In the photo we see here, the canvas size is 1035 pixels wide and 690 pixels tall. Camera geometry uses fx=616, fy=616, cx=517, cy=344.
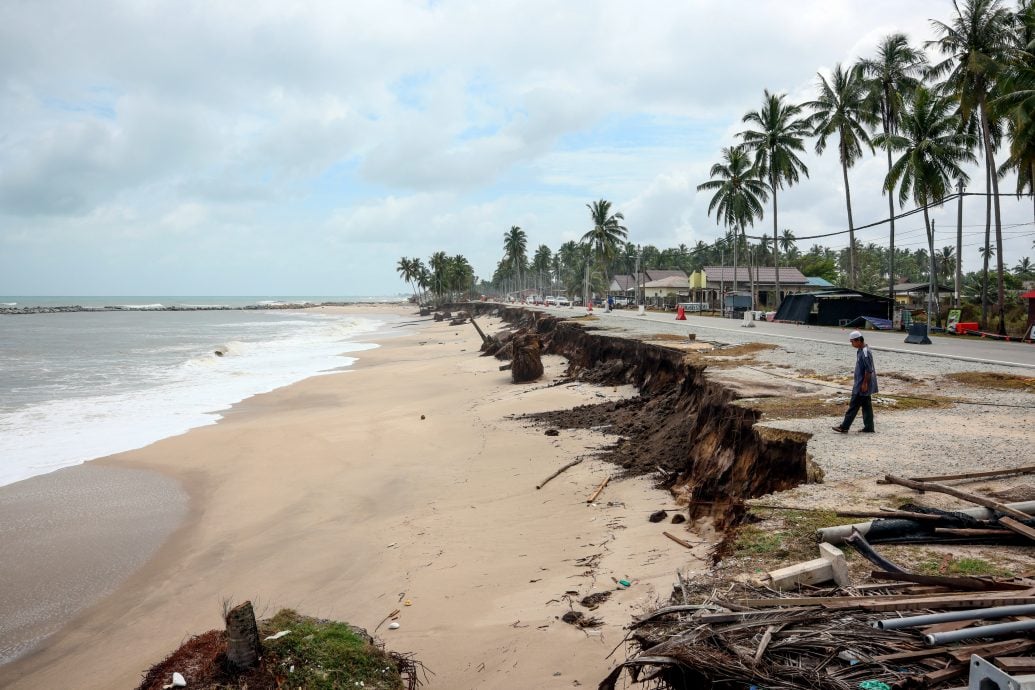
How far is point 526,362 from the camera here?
2092 centimetres

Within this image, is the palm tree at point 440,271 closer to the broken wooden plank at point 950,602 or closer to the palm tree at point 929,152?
the palm tree at point 929,152

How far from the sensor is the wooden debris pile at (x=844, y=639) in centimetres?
308

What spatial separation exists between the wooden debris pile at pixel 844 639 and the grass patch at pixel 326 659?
2.05 meters

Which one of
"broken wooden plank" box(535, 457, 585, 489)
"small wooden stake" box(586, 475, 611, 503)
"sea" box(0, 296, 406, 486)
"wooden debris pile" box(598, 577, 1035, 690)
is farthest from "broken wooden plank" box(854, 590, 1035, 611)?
"sea" box(0, 296, 406, 486)

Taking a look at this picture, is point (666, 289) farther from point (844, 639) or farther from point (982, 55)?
point (844, 639)

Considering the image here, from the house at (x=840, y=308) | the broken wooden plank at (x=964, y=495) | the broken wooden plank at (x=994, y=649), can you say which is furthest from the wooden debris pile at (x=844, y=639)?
the house at (x=840, y=308)

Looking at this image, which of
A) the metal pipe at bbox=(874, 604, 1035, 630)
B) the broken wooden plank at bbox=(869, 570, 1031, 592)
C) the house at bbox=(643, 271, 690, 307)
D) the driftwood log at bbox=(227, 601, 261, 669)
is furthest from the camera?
the house at bbox=(643, 271, 690, 307)

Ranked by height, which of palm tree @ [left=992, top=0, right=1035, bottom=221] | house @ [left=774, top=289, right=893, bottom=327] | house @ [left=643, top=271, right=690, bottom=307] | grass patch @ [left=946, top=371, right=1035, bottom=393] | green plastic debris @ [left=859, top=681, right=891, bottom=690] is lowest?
green plastic debris @ [left=859, top=681, right=891, bottom=690]

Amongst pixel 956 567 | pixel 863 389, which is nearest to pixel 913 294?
pixel 863 389

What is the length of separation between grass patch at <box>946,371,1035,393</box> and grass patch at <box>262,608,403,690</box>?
36.3ft

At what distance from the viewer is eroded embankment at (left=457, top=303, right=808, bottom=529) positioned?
7418 mm

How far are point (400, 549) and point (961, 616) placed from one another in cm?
651

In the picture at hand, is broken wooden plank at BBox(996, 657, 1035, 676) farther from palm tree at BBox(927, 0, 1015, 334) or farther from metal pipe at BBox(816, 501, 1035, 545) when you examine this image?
palm tree at BBox(927, 0, 1015, 334)

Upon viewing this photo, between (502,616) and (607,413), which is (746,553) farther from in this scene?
(607,413)
